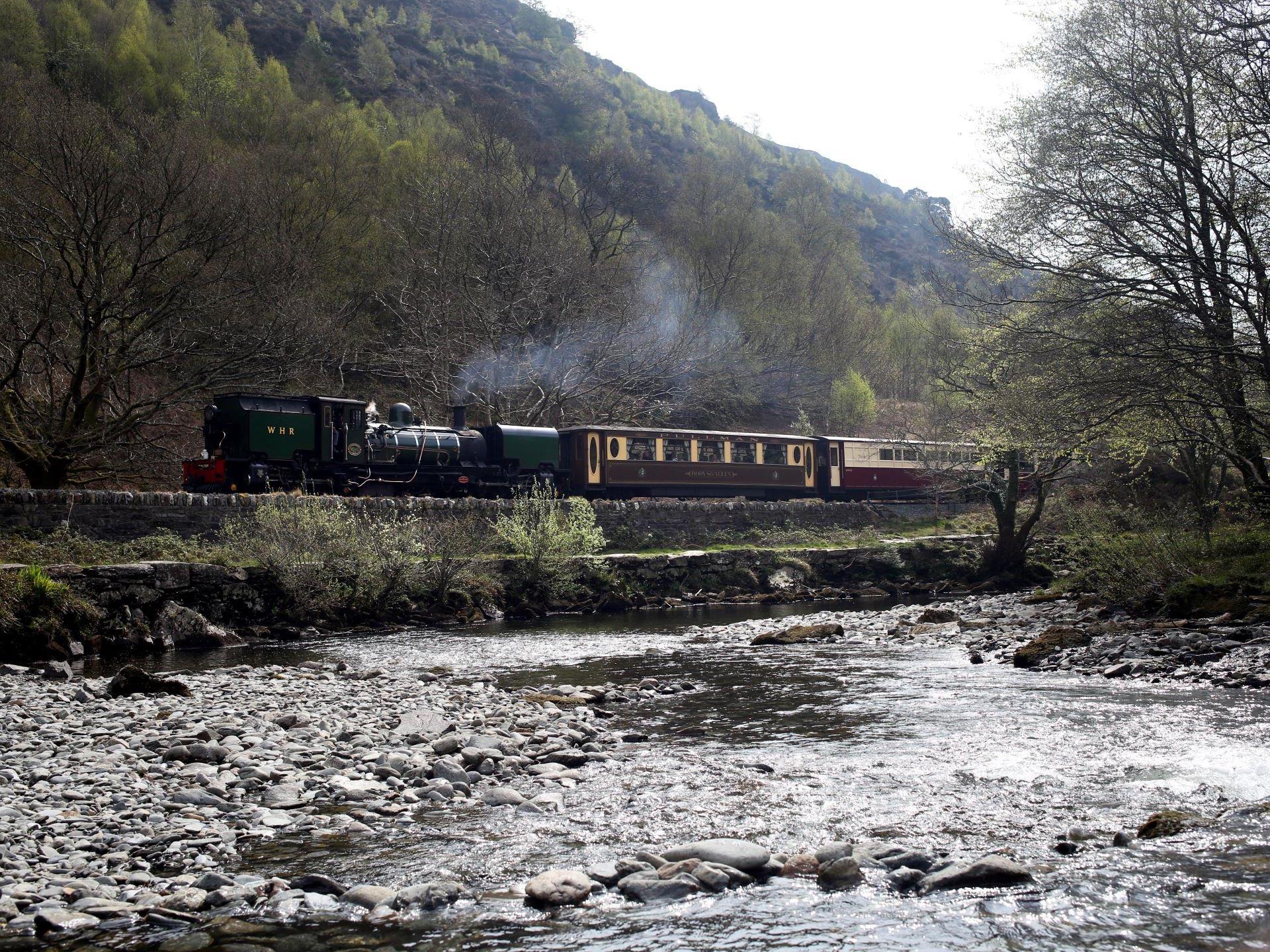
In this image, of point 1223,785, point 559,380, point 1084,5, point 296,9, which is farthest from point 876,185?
point 1223,785

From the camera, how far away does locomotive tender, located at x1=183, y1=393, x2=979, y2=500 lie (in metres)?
20.6

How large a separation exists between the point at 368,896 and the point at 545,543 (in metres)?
15.8

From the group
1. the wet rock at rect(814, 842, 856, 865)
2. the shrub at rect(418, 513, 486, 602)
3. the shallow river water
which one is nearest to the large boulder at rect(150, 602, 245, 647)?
the shrub at rect(418, 513, 486, 602)

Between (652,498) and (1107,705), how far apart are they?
2034cm

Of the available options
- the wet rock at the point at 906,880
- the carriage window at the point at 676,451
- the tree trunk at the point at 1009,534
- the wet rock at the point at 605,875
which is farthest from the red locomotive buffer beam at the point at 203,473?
the wet rock at the point at 906,880

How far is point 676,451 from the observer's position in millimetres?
28812

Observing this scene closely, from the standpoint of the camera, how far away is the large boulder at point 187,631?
14.6m

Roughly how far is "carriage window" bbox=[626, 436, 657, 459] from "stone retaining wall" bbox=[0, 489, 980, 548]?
1.44m

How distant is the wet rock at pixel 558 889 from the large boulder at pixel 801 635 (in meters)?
9.96

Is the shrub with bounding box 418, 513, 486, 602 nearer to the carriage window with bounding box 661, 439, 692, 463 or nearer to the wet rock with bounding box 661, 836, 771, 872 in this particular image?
the carriage window with bounding box 661, 439, 692, 463

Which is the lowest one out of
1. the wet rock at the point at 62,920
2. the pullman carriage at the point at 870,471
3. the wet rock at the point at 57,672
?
the wet rock at the point at 57,672

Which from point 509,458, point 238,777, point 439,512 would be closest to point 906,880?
point 238,777

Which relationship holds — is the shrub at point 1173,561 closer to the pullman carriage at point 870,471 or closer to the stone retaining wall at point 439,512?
the stone retaining wall at point 439,512

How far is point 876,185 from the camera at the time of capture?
137 meters
